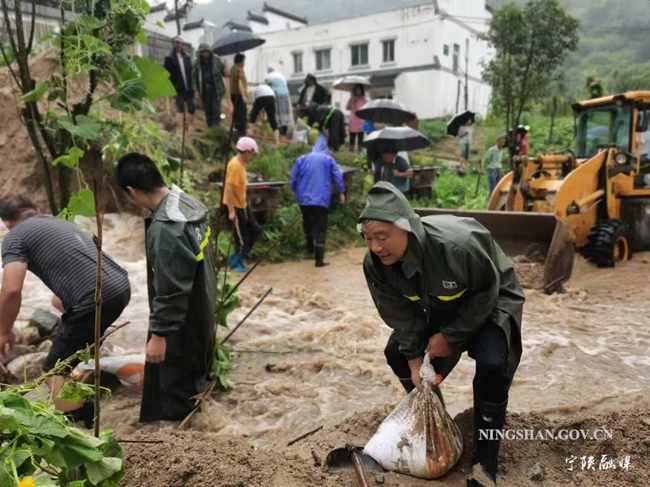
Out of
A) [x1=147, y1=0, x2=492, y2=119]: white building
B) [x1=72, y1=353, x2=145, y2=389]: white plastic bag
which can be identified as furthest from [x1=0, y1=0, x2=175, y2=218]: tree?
[x1=147, y1=0, x2=492, y2=119]: white building

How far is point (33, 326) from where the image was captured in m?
4.97

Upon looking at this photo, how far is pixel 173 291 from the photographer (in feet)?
10.1

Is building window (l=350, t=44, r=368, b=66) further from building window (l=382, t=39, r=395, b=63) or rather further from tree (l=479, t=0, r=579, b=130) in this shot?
tree (l=479, t=0, r=579, b=130)

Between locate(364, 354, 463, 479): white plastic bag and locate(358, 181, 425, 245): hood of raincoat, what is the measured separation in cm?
→ 66

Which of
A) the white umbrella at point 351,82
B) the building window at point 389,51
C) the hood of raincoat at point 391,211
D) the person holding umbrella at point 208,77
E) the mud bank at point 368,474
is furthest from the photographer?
the building window at point 389,51

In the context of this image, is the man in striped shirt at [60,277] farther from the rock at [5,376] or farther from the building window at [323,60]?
the building window at [323,60]

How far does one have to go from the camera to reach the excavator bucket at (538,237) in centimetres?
626

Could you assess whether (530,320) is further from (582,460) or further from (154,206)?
(154,206)

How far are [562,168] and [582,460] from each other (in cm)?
624

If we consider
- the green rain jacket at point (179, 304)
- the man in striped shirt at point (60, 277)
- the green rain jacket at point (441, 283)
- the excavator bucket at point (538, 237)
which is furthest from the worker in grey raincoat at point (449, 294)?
the excavator bucket at point (538, 237)

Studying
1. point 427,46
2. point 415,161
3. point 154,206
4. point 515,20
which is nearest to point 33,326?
point 154,206

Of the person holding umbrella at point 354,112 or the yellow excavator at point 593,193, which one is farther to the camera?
the person holding umbrella at point 354,112

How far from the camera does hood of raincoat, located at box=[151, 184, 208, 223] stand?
3.12 m
